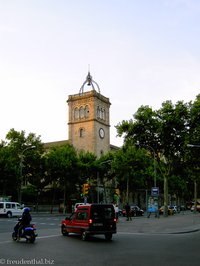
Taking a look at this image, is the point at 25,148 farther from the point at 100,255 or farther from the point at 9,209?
the point at 100,255

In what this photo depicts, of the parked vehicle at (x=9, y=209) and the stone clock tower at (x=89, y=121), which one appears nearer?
the parked vehicle at (x=9, y=209)

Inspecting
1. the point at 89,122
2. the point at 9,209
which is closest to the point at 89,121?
the point at 89,122

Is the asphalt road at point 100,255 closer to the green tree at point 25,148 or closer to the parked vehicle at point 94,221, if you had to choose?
the parked vehicle at point 94,221

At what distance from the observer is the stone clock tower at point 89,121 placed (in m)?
85.6

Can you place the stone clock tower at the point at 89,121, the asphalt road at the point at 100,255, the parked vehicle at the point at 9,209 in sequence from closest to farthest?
the asphalt road at the point at 100,255, the parked vehicle at the point at 9,209, the stone clock tower at the point at 89,121

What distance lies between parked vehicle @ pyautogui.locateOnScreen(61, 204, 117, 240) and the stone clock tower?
6531cm

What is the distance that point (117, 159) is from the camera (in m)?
65.6

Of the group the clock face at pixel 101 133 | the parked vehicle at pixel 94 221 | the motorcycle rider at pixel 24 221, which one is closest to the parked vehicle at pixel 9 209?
the parked vehicle at pixel 94 221

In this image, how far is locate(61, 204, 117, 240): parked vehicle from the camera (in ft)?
58.0

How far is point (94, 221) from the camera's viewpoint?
17.8 m

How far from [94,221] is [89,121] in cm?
6886

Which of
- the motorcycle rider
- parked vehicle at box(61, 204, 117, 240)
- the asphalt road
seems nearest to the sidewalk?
parked vehicle at box(61, 204, 117, 240)

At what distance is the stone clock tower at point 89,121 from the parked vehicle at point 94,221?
65.3m

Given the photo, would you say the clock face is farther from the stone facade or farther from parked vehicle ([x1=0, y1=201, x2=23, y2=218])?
parked vehicle ([x1=0, y1=201, x2=23, y2=218])
